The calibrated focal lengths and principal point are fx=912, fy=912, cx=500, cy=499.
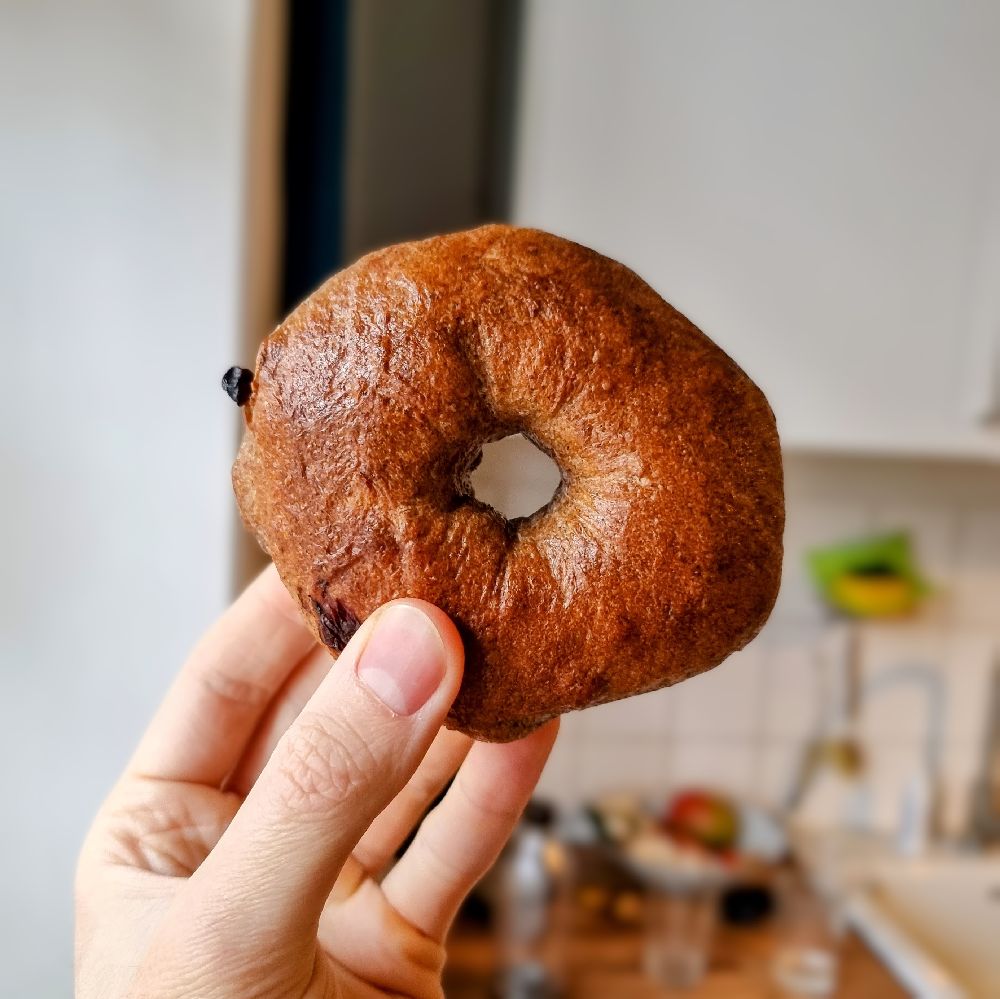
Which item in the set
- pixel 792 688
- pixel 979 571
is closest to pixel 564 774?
pixel 792 688

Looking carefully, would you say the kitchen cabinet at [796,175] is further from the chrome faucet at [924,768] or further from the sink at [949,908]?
the sink at [949,908]

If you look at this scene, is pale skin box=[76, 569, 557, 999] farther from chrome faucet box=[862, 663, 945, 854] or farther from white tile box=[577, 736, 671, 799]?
chrome faucet box=[862, 663, 945, 854]

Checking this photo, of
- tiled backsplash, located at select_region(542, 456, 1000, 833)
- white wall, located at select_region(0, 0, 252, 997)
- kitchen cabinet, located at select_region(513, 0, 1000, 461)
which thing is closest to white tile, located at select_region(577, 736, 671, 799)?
tiled backsplash, located at select_region(542, 456, 1000, 833)

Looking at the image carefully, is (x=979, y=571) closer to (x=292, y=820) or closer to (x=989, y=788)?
(x=989, y=788)

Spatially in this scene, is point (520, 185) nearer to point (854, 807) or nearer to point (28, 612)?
point (28, 612)

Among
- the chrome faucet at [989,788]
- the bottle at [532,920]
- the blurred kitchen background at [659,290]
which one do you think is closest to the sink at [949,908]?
the blurred kitchen background at [659,290]

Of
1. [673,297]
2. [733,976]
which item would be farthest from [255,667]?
[733,976]

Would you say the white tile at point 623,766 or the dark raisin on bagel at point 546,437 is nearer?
the dark raisin on bagel at point 546,437
